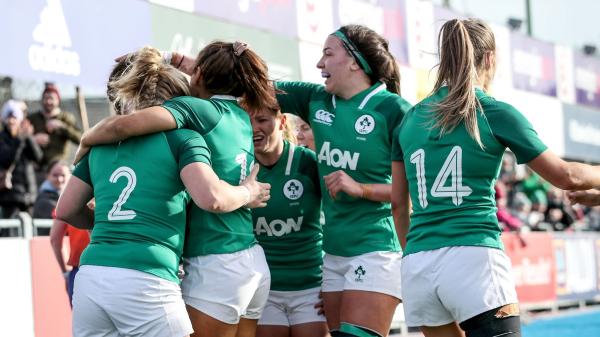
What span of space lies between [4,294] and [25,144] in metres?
2.30

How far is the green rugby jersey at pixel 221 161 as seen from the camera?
169 inches

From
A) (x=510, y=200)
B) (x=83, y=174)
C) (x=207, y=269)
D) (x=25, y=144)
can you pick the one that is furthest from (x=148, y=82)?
(x=510, y=200)

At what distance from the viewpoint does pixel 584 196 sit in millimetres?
4547

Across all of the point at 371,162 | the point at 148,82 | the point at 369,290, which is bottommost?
the point at 369,290

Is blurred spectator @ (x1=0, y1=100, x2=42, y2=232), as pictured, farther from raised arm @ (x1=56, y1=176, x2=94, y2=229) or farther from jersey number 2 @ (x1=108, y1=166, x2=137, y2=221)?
jersey number 2 @ (x1=108, y1=166, x2=137, y2=221)

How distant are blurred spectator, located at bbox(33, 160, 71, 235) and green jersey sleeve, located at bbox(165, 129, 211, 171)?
5.23 m

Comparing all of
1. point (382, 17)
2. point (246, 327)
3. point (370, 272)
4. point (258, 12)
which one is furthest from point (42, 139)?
point (246, 327)

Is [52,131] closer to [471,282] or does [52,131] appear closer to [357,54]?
[357,54]

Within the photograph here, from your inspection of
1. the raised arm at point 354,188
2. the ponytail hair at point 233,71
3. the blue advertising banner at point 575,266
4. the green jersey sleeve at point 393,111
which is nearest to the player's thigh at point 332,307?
the raised arm at point 354,188

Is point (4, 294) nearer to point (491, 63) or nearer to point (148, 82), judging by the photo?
point (148, 82)

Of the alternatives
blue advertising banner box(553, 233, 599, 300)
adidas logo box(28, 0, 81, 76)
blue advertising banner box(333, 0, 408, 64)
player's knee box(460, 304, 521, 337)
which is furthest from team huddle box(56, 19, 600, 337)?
blue advertising banner box(553, 233, 599, 300)

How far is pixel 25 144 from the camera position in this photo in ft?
33.6

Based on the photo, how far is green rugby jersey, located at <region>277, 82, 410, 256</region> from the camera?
514 centimetres

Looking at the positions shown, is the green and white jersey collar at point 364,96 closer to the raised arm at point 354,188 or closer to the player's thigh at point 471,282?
the raised arm at point 354,188
